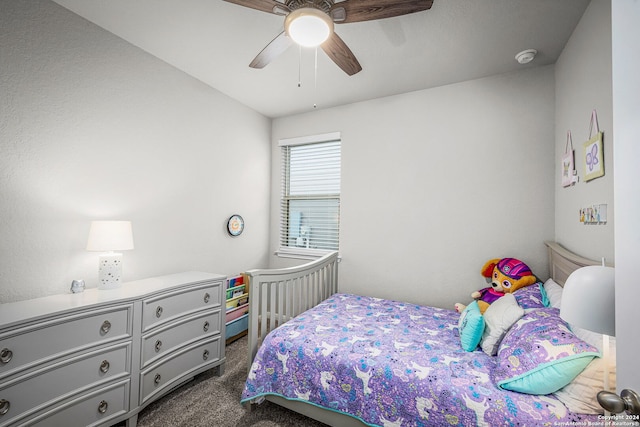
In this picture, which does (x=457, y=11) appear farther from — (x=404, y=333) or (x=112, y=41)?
(x=112, y=41)

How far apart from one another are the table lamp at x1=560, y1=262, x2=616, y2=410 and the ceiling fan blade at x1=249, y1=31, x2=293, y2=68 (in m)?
1.65

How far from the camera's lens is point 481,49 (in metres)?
2.05

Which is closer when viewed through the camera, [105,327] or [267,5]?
[267,5]

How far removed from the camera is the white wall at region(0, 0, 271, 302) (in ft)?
5.14

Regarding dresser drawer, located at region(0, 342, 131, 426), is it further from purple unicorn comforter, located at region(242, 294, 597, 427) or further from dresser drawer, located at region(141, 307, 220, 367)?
purple unicorn comforter, located at region(242, 294, 597, 427)

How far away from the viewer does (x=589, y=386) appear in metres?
1.06

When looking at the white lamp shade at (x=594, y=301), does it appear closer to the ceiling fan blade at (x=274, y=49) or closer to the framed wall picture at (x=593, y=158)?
the framed wall picture at (x=593, y=158)

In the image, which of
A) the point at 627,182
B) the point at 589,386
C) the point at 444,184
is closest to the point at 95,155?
the point at 627,182

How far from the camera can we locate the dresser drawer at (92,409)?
1.34 m

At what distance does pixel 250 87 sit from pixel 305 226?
1.64 m

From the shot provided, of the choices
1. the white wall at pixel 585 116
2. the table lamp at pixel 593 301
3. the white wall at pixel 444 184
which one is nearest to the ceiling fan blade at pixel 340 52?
the white wall at pixel 444 184

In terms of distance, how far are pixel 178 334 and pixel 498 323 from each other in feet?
6.76

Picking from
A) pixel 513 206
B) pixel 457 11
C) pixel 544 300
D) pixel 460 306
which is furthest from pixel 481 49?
pixel 460 306

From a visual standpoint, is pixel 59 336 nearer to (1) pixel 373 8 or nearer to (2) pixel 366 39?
(1) pixel 373 8
